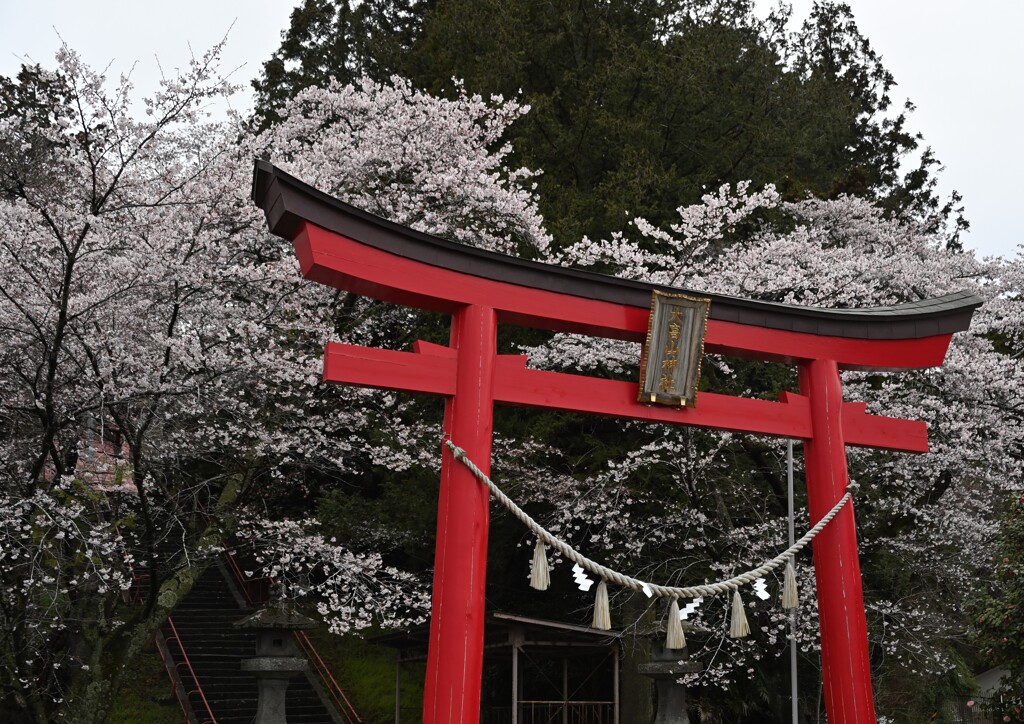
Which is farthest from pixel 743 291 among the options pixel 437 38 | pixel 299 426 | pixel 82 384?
pixel 437 38

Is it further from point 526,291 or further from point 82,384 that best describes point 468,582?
point 82,384

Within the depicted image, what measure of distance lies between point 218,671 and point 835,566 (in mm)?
11111

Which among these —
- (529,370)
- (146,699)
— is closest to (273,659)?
(529,370)

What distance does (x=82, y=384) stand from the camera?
32.9ft

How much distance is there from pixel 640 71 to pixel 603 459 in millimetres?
8106

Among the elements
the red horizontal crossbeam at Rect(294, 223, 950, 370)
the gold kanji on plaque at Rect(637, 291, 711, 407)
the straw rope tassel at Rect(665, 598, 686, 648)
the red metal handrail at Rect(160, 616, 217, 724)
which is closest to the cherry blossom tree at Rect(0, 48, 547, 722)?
the red metal handrail at Rect(160, 616, 217, 724)

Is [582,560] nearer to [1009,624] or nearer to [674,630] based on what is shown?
[674,630]

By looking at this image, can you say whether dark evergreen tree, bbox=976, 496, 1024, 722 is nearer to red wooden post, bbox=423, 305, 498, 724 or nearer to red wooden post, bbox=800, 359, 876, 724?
red wooden post, bbox=800, 359, 876, 724

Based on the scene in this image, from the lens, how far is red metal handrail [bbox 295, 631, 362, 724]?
15.3 m

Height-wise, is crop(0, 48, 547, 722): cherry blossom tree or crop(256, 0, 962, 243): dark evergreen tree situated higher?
crop(256, 0, 962, 243): dark evergreen tree

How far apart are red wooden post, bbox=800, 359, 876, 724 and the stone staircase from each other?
8.57 meters

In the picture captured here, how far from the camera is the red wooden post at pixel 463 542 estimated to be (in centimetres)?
643

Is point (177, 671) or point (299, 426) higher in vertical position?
point (299, 426)

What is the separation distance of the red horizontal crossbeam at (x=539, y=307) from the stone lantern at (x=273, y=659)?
10.7 ft
